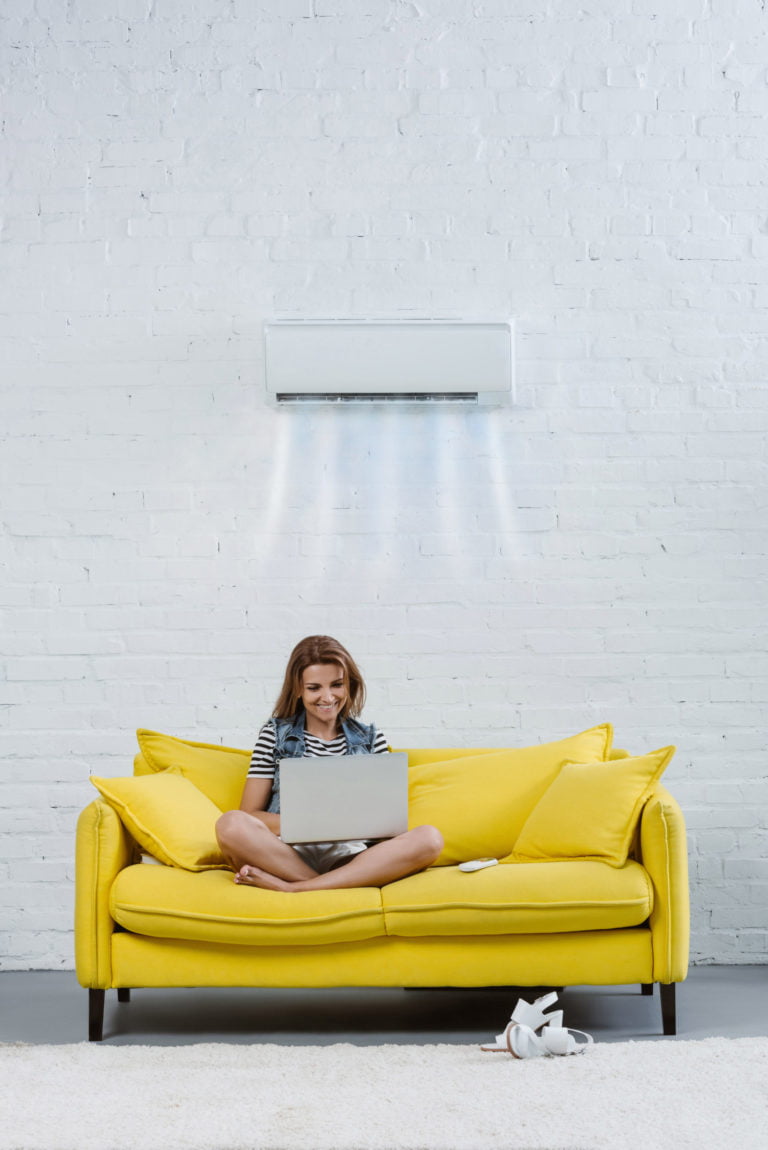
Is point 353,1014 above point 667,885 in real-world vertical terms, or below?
below

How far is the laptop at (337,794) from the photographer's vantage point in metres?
2.98

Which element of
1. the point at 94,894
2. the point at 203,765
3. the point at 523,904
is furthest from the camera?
the point at 203,765

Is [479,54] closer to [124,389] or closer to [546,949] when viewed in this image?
[124,389]

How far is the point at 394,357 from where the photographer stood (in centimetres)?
396

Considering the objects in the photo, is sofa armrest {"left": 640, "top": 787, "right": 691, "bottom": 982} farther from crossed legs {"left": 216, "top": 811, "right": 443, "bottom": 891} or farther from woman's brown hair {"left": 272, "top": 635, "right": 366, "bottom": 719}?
woman's brown hair {"left": 272, "top": 635, "right": 366, "bottom": 719}

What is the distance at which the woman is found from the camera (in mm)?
3008

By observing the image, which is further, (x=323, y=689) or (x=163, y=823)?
(x=323, y=689)

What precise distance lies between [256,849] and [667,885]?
39.7 inches

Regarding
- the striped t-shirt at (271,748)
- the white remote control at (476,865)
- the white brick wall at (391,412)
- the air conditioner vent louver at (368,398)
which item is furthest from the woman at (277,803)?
the air conditioner vent louver at (368,398)

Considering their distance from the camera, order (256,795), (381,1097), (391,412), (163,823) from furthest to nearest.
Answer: (391,412) → (256,795) → (163,823) → (381,1097)

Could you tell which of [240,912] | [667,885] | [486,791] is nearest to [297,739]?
[486,791]

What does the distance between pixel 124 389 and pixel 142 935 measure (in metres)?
1.89

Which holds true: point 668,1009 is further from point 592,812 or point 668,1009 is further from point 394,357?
point 394,357

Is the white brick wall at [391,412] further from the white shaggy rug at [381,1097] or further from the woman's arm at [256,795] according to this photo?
the white shaggy rug at [381,1097]
